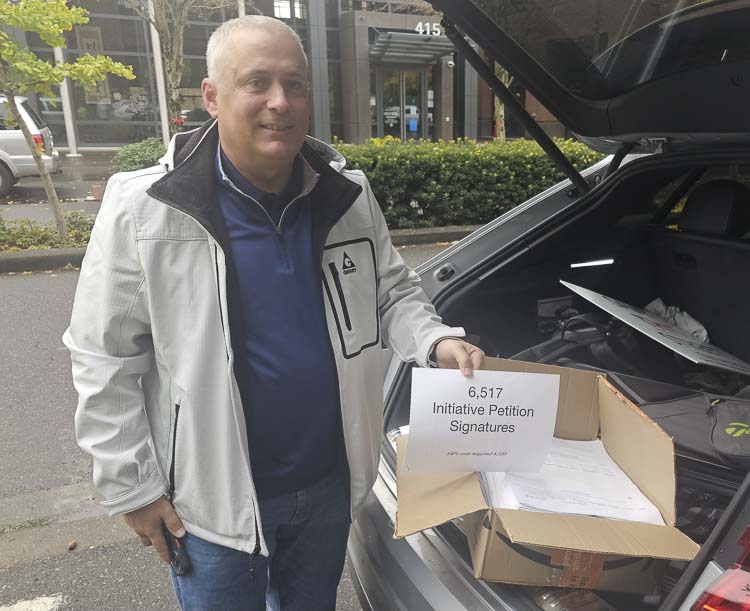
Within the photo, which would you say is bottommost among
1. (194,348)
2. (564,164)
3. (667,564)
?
(667,564)

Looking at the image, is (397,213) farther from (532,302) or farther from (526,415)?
(526,415)

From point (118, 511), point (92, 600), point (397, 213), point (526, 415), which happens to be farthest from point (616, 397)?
point (397, 213)

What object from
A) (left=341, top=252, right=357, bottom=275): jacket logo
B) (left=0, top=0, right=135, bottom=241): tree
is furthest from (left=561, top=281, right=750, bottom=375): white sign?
(left=0, top=0, right=135, bottom=241): tree

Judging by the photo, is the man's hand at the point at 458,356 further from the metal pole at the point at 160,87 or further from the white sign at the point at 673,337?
the metal pole at the point at 160,87

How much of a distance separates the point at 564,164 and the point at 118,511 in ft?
7.10

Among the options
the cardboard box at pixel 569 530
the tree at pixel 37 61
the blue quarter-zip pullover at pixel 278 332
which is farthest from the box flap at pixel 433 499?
the tree at pixel 37 61

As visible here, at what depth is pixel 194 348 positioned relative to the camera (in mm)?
1249

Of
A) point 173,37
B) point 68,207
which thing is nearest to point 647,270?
point 173,37

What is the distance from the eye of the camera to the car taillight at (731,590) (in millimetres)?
942

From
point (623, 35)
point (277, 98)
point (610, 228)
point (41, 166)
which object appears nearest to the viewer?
point (277, 98)

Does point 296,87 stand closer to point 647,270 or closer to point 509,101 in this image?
point 509,101

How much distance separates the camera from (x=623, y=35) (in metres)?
2.16

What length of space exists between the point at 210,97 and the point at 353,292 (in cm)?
54

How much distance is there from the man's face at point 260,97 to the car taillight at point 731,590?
1.12 metres
